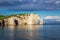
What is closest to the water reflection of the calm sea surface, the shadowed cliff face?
the calm sea surface

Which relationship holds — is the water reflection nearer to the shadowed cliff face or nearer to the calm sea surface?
the calm sea surface

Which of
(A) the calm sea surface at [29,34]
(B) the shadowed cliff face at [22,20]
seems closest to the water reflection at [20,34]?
(A) the calm sea surface at [29,34]

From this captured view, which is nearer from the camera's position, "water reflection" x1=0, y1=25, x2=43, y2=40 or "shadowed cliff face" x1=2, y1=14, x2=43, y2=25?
"water reflection" x1=0, y1=25, x2=43, y2=40

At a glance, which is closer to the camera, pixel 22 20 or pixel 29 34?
pixel 29 34

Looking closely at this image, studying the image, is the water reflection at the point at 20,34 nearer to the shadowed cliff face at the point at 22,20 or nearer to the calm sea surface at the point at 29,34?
the calm sea surface at the point at 29,34

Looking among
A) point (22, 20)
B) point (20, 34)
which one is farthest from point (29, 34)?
point (22, 20)

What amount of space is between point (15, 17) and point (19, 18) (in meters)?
1.94

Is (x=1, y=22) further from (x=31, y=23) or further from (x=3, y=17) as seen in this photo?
(x=31, y=23)

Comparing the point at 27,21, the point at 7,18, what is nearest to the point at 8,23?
the point at 7,18

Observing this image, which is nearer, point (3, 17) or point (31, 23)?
point (3, 17)

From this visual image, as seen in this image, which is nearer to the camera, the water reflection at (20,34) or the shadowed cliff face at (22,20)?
the water reflection at (20,34)

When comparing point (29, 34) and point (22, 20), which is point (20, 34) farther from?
point (22, 20)

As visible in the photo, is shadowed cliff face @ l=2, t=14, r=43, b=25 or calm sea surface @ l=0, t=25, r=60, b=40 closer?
calm sea surface @ l=0, t=25, r=60, b=40

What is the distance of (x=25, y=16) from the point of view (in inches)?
2798
